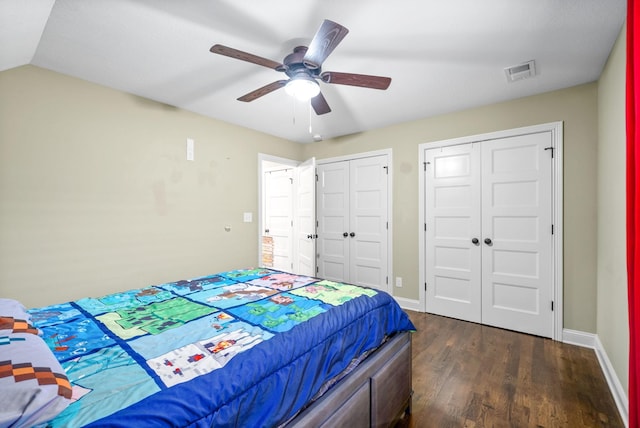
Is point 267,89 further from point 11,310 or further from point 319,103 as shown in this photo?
point 11,310

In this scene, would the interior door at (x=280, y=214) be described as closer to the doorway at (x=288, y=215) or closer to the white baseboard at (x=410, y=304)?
the doorway at (x=288, y=215)

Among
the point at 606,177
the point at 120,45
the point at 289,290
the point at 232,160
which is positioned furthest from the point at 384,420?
the point at 232,160

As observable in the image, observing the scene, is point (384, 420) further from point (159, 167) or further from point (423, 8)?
point (159, 167)

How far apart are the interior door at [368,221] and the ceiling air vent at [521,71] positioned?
1721 mm

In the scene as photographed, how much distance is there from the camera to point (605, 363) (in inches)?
90.2

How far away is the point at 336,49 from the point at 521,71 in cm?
161

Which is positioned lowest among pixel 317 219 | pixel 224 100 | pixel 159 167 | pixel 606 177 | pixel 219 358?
pixel 219 358

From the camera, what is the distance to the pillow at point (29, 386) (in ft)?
2.25

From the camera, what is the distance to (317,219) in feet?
15.6

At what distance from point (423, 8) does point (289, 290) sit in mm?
1970

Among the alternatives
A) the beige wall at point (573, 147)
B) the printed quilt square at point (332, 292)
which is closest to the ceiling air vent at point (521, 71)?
the beige wall at point (573, 147)

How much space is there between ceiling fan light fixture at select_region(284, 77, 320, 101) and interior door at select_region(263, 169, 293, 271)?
266 centimetres

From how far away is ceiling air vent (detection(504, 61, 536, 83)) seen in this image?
7.75 ft

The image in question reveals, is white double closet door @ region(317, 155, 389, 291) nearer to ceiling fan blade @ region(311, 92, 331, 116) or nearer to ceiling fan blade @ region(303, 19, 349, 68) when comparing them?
ceiling fan blade @ region(311, 92, 331, 116)
